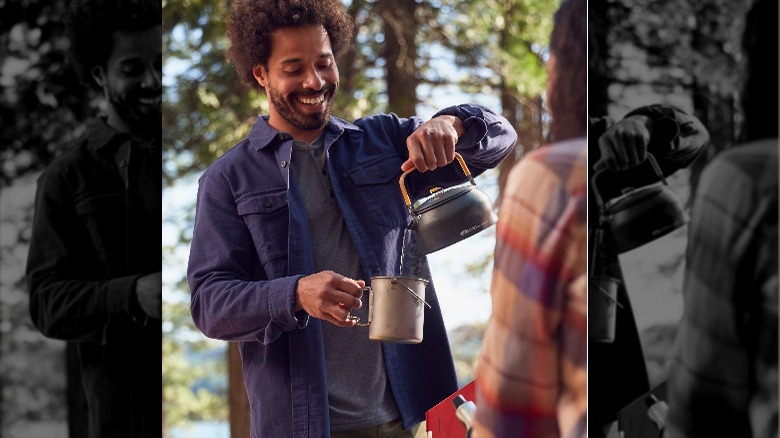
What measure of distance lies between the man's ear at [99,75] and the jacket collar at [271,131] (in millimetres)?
537

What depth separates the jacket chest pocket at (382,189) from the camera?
3.29m

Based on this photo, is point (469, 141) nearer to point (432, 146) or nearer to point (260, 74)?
point (432, 146)

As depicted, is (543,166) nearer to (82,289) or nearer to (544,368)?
(544,368)

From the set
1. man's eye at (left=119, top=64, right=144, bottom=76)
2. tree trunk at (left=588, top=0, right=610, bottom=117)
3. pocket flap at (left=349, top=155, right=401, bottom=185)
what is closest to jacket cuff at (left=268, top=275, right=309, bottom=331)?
pocket flap at (left=349, top=155, right=401, bottom=185)

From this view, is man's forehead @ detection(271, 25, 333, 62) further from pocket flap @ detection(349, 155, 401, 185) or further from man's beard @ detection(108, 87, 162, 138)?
man's beard @ detection(108, 87, 162, 138)

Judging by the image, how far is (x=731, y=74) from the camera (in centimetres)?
335

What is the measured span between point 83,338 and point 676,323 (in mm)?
1730

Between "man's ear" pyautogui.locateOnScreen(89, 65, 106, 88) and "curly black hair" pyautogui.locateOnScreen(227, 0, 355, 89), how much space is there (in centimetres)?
42

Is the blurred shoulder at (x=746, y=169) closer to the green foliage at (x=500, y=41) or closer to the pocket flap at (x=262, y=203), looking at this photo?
the green foliage at (x=500, y=41)

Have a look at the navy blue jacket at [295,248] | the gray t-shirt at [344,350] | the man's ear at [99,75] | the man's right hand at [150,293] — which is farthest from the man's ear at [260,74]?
the man's right hand at [150,293]

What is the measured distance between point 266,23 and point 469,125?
0.63 m

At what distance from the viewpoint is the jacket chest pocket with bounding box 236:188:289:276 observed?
325 centimetres

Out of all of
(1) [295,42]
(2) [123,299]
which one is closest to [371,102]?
(1) [295,42]

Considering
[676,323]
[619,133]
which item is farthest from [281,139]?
[676,323]
